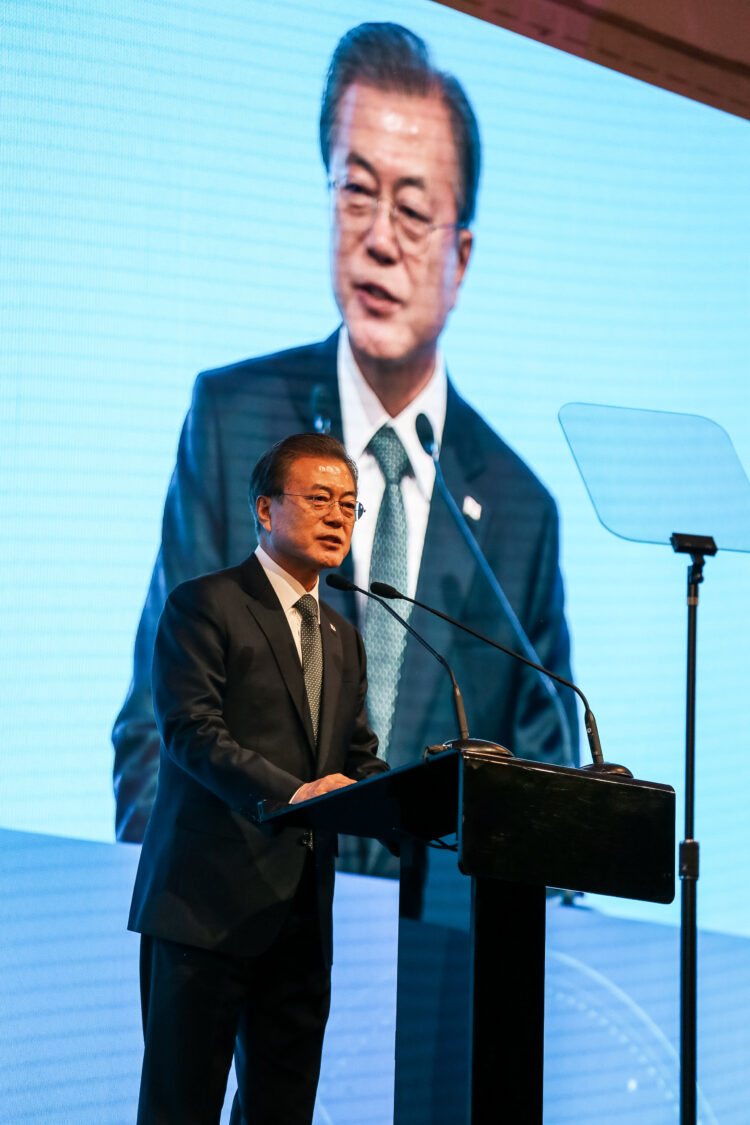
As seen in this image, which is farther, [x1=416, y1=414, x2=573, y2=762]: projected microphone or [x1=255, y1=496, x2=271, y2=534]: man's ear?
[x1=416, y1=414, x2=573, y2=762]: projected microphone

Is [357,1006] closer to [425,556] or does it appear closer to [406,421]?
[425,556]

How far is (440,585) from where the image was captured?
335cm

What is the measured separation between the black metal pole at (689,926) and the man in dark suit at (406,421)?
413 mm

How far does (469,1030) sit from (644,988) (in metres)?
2.00

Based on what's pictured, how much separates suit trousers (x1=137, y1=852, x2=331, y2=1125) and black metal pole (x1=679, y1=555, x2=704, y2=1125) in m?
1.11

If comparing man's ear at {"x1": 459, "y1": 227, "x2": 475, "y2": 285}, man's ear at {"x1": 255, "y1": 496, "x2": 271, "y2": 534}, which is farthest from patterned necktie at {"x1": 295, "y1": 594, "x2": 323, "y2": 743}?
man's ear at {"x1": 459, "y1": 227, "x2": 475, "y2": 285}

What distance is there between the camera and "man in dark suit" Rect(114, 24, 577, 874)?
3.16m

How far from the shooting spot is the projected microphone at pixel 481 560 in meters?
3.41

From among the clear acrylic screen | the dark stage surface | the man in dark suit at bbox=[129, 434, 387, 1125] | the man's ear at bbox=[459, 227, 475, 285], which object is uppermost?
the man's ear at bbox=[459, 227, 475, 285]

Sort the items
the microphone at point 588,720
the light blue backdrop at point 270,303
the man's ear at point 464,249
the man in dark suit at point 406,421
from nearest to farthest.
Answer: the microphone at point 588,720
the light blue backdrop at point 270,303
the man in dark suit at point 406,421
the man's ear at point 464,249

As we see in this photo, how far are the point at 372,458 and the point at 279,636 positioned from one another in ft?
3.40

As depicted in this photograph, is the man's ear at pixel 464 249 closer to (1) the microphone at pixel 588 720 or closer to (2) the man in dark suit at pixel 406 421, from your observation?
(2) the man in dark suit at pixel 406 421

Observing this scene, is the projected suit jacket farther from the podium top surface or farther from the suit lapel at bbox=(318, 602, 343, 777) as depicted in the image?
the podium top surface

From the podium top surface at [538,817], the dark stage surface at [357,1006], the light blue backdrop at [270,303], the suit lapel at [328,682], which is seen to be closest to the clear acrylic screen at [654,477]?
the light blue backdrop at [270,303]
